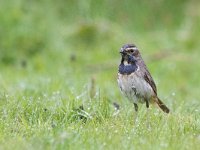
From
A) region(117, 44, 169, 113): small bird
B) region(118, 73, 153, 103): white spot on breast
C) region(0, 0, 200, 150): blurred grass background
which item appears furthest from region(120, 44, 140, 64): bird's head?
region(0, 0, 200, 150): blurred grass background

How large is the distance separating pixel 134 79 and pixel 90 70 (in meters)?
5.84

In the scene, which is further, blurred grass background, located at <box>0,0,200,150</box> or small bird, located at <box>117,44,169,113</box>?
small bird, located at <box>117,44,169,113</box>

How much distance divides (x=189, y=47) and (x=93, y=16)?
2249 mm

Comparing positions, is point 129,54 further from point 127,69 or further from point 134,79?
point 134,79

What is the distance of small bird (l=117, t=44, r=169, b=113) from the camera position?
303 inches

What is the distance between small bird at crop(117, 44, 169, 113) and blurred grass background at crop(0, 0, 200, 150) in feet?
0.56

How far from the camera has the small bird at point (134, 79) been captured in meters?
7.70

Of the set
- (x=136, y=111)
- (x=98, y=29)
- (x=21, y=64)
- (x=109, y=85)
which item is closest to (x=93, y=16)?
(x=98, y=29)

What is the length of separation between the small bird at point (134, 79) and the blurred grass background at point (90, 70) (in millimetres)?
172

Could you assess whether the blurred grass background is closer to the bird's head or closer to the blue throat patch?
the blue throat patch

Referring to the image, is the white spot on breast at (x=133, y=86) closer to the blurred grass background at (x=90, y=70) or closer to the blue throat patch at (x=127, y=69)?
the blue throat patch at (x=127, y=69)

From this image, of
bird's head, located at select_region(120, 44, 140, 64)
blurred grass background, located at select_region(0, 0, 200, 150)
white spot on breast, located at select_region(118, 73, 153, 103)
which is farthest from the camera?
bird's head, located at select_region(120, 44, 140, 64)

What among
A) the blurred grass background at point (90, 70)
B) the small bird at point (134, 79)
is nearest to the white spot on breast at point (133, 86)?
the small bird at point (134, 79)

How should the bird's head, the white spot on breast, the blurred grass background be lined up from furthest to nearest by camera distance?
the bird's head < the white spot on breast < the blurred grass background
